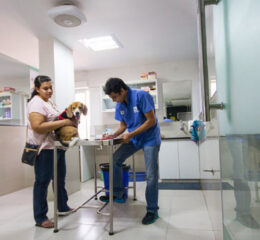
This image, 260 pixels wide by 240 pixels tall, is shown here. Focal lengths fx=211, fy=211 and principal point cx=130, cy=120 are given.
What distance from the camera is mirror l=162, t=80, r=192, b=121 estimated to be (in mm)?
3902

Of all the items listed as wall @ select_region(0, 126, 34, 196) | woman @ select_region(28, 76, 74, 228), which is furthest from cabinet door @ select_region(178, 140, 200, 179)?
wall @ select_region(0, 126, 34, 196)

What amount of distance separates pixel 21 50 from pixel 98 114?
1.81 m

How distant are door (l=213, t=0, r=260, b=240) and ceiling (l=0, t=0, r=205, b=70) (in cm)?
189

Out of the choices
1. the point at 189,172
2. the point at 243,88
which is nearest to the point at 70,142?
the point at 243,88

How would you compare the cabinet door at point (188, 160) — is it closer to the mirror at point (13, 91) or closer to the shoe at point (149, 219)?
the shoe at point (149, 219)

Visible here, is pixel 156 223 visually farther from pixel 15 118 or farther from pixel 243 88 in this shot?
pixel 15 118

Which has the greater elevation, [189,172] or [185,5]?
[185,5]

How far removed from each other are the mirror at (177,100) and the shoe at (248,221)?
11.1ft

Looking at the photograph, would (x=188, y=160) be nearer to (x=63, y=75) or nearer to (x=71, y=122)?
(x=71, y=122)

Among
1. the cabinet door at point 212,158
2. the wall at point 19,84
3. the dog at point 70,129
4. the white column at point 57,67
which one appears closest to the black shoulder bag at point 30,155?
the dog at point 70,129

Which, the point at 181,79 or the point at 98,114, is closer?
the point at 181,79

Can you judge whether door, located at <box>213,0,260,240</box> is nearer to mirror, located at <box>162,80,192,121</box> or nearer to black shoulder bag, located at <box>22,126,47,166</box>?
black shoulder bag, located at <box>22,126,47,166</box>

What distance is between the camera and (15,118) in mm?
3533

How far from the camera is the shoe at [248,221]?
449 millimetres
